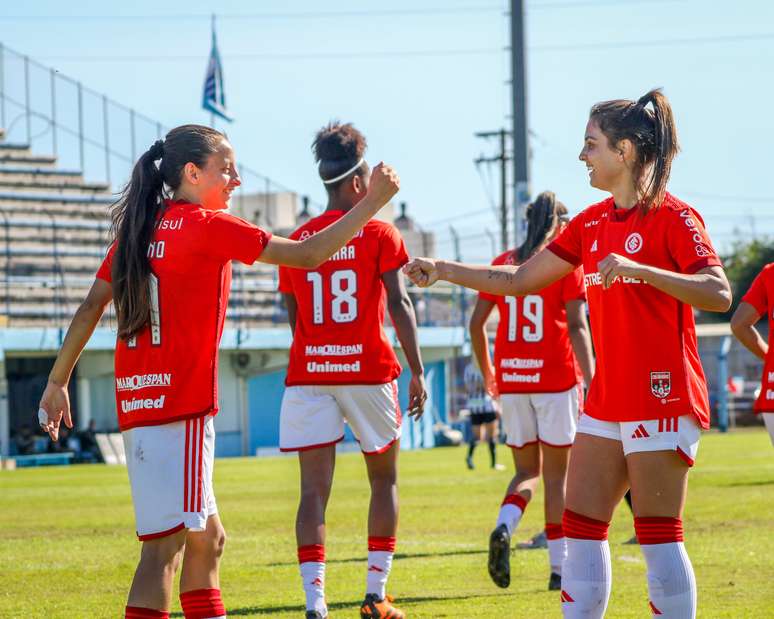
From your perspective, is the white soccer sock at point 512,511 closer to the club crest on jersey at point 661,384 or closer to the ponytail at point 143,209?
the club crest on jersey at point 661,384

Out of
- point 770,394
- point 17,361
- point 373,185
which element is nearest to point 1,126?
point 17,361

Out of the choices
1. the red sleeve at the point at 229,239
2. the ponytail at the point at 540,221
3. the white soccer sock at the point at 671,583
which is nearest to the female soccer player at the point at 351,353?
the ponytail at the point at 540,221

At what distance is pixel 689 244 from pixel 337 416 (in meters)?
2.93

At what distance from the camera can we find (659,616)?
541 cm

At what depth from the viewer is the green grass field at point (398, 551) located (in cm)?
838

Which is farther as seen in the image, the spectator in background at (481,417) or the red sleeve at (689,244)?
the spectator in background at (481,417)

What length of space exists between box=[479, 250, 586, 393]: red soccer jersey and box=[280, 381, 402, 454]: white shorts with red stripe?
1792mm

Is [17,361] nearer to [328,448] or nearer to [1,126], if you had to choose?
[1,126]

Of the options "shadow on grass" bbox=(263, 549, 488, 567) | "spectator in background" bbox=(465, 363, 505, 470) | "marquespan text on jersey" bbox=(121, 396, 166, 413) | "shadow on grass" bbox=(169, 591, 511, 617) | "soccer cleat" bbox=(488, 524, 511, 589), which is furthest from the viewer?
"spectator in background" bbox=(465, 363, 505, 470)

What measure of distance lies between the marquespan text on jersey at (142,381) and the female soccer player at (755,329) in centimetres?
517

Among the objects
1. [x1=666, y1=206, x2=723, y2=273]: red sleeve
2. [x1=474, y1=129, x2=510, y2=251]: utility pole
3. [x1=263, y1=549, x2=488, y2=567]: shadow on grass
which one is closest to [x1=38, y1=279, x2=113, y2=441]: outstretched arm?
[x1=666, y1=206, x2=723, y2=273]: red sleeve

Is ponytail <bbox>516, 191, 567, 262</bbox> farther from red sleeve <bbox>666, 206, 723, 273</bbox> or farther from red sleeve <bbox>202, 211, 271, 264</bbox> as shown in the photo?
red sleeve <bbox>202, 211, 271, 264</bbox>

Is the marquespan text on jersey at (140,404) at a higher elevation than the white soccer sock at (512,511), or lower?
higher

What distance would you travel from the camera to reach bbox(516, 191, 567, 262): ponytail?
9.16 m
